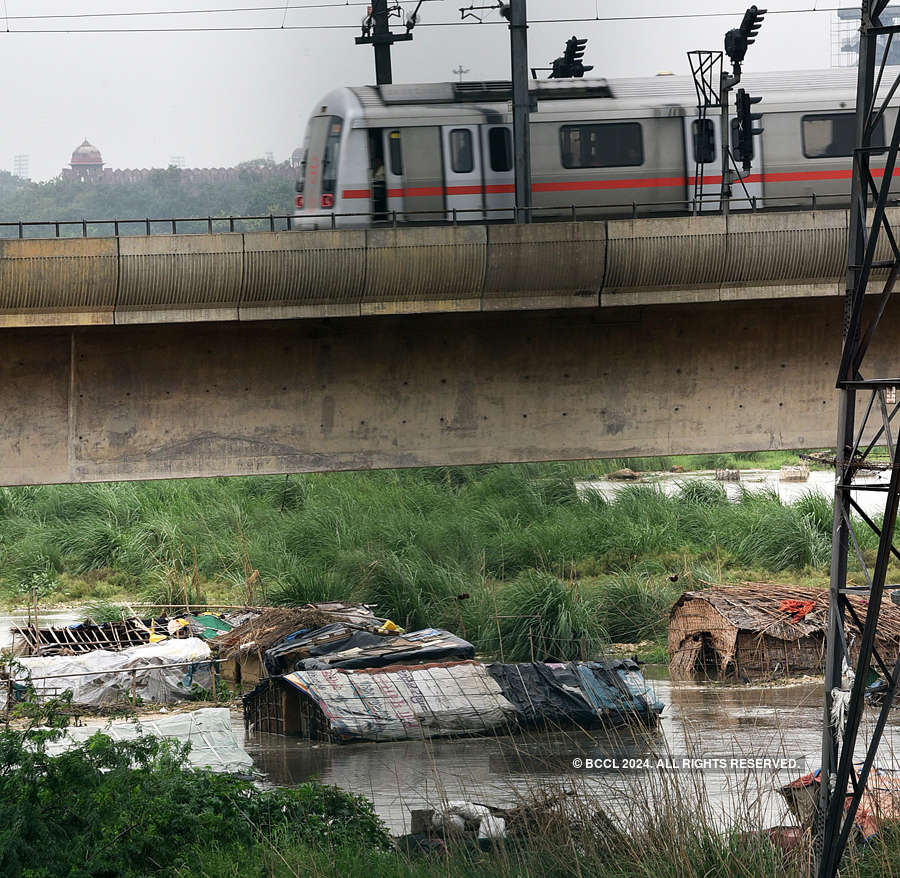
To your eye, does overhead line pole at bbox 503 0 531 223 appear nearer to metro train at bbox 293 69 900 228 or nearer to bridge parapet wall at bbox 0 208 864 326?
bridge parapet wall at bbox 0 208 864 326

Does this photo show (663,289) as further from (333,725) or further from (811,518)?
(811,518)

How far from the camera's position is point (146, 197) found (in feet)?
193

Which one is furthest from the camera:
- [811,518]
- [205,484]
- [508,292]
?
[205,484]

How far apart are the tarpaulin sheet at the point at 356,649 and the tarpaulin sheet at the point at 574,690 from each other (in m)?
1.27

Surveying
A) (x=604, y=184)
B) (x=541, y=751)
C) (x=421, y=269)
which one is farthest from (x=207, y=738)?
(x=604, y=184)

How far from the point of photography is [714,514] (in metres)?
37.3

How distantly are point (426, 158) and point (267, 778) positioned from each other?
963cm

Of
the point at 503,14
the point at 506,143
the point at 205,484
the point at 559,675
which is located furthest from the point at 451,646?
the point at 205,484

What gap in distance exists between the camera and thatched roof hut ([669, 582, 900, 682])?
74.1 feet

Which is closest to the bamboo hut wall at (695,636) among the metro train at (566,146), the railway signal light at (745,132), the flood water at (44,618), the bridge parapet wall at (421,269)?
the metro train at (566,146)

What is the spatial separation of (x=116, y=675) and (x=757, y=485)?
3139 centimetres

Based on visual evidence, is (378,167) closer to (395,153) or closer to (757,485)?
(395,153)

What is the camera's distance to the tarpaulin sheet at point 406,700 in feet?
65.3

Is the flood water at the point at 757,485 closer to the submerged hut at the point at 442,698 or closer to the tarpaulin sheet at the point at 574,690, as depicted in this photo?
the tarpaulin sheet at the point at 574,690
